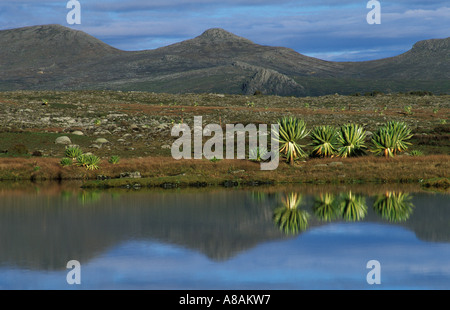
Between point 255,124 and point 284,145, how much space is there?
2640 cm

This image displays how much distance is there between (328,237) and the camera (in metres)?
20.5

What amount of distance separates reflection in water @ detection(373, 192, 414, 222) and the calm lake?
1.9 inches

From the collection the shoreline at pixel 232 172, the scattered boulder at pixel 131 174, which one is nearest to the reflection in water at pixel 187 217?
the shoreline at pixel 232 172

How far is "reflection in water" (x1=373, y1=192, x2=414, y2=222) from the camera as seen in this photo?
24.7m

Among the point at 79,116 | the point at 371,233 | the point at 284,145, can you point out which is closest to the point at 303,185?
the point at 284,145

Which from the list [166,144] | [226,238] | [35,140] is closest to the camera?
[226,238]

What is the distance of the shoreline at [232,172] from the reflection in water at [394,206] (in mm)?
5487

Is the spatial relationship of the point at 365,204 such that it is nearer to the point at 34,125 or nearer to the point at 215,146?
the point at 215,146

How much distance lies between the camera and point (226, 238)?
2036cm
